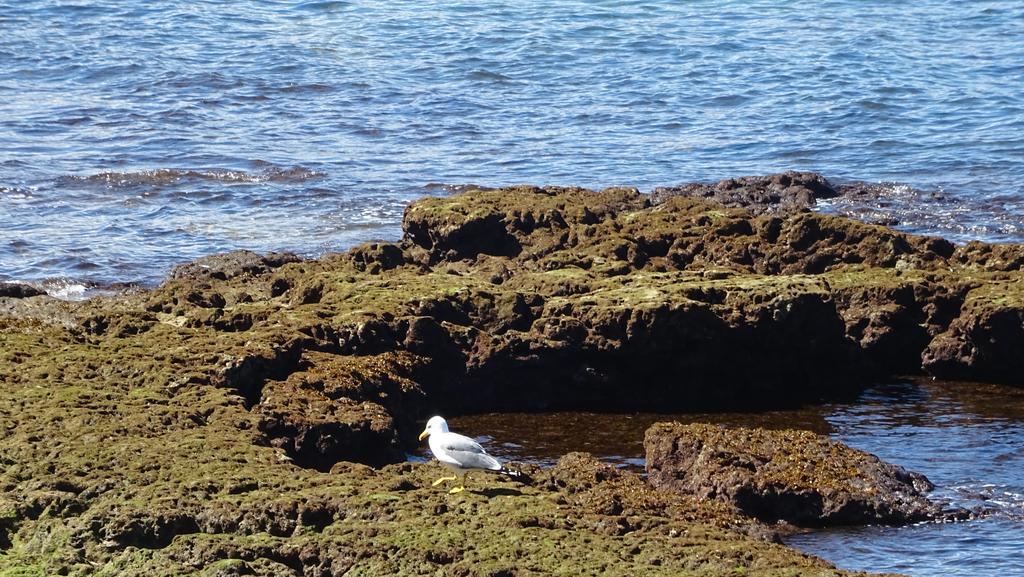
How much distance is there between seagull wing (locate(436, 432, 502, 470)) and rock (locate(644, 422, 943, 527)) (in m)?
1.57

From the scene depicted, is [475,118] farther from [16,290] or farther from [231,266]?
[16,290]

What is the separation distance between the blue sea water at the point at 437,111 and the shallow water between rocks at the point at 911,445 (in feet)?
20.0

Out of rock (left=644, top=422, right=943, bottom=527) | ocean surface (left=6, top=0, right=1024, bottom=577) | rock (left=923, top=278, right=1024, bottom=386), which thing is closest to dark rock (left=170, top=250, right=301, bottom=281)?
ocean surface (left=6, top=0, right=1024, bottom=577)

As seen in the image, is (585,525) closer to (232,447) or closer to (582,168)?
(232,447)

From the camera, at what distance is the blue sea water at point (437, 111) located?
19438 mm

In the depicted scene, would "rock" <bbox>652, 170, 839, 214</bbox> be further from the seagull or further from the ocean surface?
the seagull

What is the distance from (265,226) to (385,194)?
6.99 feet

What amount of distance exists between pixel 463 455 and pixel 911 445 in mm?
4203

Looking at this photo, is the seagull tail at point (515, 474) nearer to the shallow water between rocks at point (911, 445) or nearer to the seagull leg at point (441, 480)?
the seagull leg at point (441, 480)

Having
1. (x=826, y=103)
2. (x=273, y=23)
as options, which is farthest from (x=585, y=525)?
(x=273, y=23)

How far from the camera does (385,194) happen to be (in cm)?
2048

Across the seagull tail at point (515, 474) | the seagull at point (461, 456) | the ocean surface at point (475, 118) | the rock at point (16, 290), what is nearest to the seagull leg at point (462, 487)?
the seagull at point (461, 456)

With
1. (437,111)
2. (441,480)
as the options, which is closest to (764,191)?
(437,111)

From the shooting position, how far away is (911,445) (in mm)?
11484
